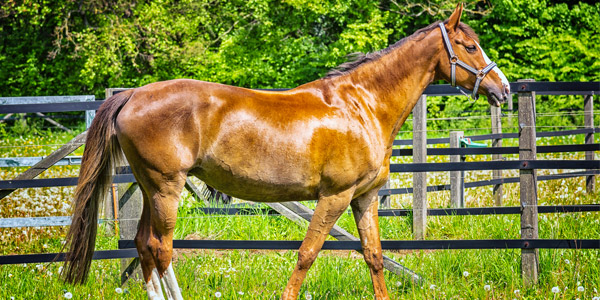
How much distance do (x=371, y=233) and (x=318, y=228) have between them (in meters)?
0.51

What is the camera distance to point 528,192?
507cm

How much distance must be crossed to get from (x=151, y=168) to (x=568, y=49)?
18.8 meters

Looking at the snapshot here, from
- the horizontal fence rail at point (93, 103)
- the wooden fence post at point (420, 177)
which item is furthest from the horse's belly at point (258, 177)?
the wooden fence post at point (420, 177)

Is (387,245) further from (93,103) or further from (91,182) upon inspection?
(93,103)

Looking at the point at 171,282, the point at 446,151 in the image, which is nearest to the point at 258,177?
the point at 171,282

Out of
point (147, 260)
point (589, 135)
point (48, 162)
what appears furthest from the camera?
point (589, 135)

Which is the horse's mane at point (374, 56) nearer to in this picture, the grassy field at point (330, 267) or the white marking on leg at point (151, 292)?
the grassy field at point (330, 267)

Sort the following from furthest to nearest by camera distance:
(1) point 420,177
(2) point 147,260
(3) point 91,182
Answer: (1) point 420,177 → (2) point 147,260 → (3) point 91,182

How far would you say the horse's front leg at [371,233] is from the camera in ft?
14.4

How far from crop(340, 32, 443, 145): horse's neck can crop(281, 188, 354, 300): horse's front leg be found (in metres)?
0.63

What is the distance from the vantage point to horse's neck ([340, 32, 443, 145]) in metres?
4.34

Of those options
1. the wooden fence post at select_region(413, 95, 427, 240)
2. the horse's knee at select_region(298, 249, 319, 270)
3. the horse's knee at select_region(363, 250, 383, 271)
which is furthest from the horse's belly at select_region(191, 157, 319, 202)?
the wooden fence post at select_region(413, 95, 427, 240)

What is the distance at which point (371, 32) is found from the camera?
18.2m

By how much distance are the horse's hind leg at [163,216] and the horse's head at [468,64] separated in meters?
2.11
